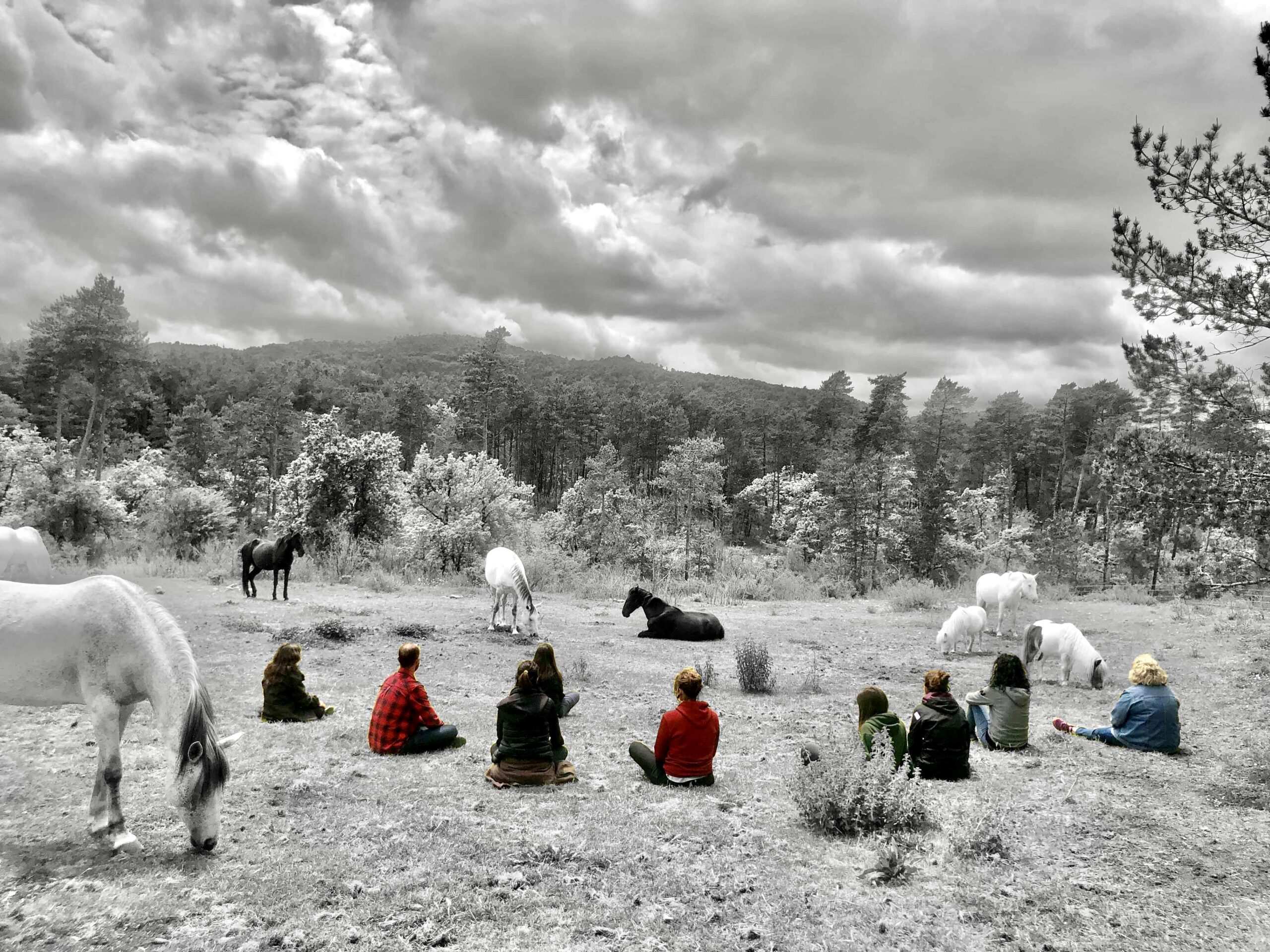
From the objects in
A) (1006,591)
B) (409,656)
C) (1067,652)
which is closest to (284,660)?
(409,656)

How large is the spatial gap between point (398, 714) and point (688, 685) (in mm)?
2983

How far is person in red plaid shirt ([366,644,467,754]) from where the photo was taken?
22.9 feet

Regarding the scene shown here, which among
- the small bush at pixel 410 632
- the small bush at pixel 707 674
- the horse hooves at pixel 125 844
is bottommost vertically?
the small bush at pixel 707 674

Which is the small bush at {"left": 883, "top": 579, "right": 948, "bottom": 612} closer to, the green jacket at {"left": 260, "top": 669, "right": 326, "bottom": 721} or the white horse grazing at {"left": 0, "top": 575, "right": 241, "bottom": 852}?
the green jacket at {"left": 260, "top": 669, "right": 326, "bottom": 721}

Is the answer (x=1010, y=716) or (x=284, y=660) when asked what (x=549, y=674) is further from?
(x=1010, y=716)

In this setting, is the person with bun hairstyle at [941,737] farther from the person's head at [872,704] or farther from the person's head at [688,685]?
the person's head at [688,685]

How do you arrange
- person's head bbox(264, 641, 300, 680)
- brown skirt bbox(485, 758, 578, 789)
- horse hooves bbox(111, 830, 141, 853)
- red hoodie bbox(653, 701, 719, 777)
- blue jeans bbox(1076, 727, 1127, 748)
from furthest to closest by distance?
blue jeans bbox(1076, 727, 1127, 748) < person's head bbox(264, 641, 300, 680) < red hoodie bbox(653, 701, 719, 777) < brown skirt bbox(485, 758, 578, 789) < horse hooves bbox(111, 830, 141, 853)

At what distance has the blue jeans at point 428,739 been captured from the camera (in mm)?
7027

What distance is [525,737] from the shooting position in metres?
6.26

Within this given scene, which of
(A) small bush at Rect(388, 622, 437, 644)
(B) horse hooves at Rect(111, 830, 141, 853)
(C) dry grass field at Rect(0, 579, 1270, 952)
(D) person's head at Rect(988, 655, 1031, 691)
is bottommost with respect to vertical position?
(A) small bush at Rect(388, 622, 437, 644)

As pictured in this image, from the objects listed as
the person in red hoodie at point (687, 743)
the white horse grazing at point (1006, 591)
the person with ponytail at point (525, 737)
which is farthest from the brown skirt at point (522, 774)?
the white horse grazing at point (1006, 591)

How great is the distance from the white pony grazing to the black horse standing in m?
15.3

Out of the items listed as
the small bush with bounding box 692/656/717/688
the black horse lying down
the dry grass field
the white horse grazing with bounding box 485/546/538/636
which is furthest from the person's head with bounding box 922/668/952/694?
the black horse lying down

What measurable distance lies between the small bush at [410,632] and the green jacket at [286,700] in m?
4.89
